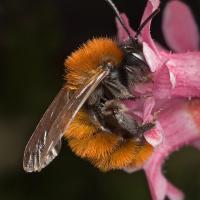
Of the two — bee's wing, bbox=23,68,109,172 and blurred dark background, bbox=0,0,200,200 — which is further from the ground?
bee's wing, bbox=23,68,109,172

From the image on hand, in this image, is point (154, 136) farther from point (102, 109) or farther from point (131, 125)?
point (102, 109)

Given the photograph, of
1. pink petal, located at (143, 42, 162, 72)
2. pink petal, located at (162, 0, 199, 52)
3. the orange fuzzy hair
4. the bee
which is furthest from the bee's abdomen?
pink petal, located at (162, 0, 199, 52)

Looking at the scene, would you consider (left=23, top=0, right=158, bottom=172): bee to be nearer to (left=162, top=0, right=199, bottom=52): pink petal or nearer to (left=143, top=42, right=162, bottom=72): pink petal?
(left=143, top=42, right=162, bottom=72): pink petal

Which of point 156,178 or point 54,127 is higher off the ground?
point 54,127

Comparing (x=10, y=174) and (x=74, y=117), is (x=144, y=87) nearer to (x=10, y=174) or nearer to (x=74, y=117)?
(x=74, y=117)

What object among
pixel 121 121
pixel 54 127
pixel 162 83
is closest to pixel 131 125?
pixel 121 121

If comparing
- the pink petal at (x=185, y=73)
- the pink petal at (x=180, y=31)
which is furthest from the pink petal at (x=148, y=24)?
the pink petal at (x=180, y=31)

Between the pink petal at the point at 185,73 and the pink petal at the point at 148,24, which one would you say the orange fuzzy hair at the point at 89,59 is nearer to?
the pink petal at the point at 148,24

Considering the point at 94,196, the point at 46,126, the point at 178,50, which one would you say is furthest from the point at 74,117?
the point at 94,196
